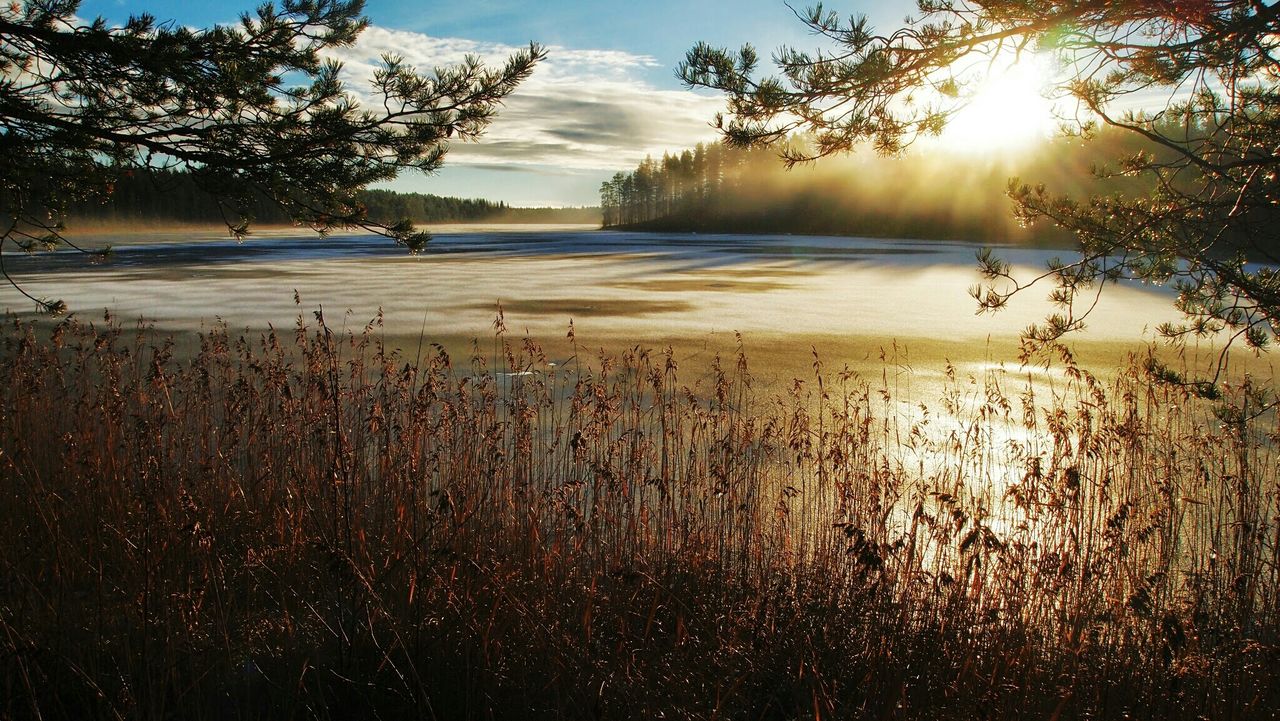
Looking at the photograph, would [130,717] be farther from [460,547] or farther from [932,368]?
[932,368]

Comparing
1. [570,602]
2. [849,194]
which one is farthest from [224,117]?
[849,194]

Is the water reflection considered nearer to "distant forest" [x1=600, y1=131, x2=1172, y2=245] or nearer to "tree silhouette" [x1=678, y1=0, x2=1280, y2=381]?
"tree silhouette" [x1=678, y1=0, x2=1280, y2=381]

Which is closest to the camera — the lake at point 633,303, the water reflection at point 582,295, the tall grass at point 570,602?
the tall grass at point 570,602

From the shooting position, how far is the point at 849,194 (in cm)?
8962

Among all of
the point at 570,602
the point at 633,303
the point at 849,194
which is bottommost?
the point at 570,602

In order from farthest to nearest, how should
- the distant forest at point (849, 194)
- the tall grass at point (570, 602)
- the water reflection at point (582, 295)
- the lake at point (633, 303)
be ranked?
the distant forest at point (849, 194)
the water reflection at point (582, 295)
the lake at point (633, 303)
the tall grass at point (570, 602)

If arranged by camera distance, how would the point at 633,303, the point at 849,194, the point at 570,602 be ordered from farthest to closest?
the point at 849,194
the point at 633,303
the point at 570,602

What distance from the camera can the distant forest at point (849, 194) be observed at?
73188mm

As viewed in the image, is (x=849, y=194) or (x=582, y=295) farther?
(x=849, y=194)

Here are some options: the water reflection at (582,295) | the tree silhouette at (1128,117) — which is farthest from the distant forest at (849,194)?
the tree silhouette at (1128,117)

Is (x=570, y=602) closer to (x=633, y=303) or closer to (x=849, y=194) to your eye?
(x=633, y=303)

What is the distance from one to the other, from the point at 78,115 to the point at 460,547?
3131 mm

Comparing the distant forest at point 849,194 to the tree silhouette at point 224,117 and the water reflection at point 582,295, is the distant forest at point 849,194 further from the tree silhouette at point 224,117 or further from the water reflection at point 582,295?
the tree silhouette at point 224,117

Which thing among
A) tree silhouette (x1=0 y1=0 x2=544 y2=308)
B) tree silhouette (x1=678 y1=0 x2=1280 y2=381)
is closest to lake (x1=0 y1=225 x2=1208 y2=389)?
tree silhouette (x1=0 y1=0 x2=544 y2=308)
